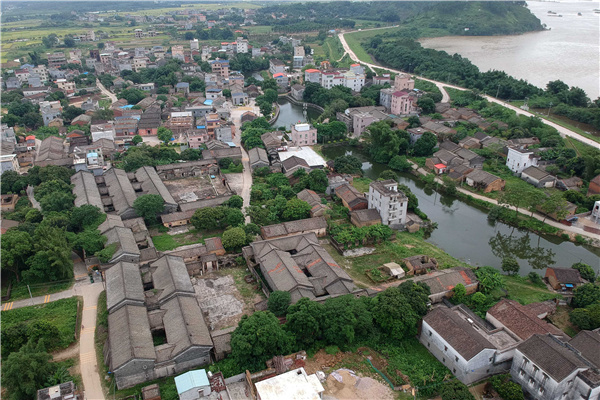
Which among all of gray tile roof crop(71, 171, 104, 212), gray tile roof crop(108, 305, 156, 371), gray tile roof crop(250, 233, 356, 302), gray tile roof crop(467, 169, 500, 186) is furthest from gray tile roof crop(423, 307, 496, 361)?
gray tile roof crop(71, 171, 104, 212)

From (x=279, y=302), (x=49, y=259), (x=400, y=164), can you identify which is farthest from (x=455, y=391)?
(x=400, y=164)

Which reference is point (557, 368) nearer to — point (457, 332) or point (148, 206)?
point (457, 332)

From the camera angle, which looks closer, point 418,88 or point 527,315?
point 527,315

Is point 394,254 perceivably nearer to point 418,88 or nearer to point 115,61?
point 418,88

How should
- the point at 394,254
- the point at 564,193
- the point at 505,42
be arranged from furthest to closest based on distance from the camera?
the point at 505,42
the point at 564,193
the point at 394,254

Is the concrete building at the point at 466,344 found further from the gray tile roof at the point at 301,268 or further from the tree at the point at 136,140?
the tree at the point at 136,140

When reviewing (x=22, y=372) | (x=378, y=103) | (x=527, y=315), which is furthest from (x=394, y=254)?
(x=378, y=103)
